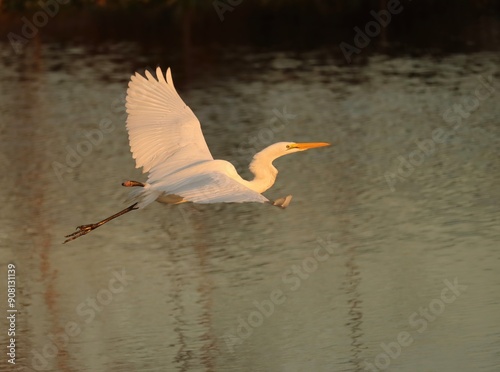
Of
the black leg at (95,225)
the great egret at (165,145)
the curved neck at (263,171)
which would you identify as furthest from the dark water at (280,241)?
the curved neck at (263,171)

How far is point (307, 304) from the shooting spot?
10.8 metres

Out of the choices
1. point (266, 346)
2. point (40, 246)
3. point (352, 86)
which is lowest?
point (266, 346)

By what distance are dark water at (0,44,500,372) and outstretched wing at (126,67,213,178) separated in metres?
1.24

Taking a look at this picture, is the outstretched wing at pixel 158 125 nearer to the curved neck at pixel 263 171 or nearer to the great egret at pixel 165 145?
the great egret at pixel 165 145

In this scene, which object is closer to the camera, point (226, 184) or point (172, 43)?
point (226, 184)

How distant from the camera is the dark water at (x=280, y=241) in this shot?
33.2 feet

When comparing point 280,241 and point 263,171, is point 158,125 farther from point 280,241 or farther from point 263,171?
point 280,241

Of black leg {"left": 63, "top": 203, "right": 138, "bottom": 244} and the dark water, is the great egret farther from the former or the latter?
the dark water

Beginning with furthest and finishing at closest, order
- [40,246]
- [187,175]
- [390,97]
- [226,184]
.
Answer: [390,97] → [40,246] → [187,175] → [226,184]

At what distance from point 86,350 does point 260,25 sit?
1660cm

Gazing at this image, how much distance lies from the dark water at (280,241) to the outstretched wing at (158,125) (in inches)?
48.9

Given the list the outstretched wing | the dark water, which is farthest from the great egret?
the dark water

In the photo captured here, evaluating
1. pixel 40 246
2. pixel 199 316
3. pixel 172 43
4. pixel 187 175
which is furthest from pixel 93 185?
pixel 172 43

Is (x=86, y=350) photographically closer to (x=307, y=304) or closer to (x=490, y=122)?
(x=307, y=304)
